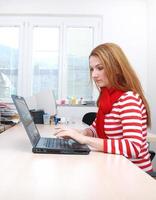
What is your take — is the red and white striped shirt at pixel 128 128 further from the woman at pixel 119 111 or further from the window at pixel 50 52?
the window at pixel 50 52

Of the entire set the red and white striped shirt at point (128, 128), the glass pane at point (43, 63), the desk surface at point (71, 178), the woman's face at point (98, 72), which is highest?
the glass pane at point (43, 63)

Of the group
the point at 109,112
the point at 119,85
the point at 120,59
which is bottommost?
Result: the point at 109,112

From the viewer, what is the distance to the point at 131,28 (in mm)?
3996

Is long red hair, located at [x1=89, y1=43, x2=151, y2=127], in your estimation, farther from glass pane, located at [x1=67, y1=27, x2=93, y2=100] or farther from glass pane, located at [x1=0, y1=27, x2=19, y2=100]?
glass pane, located at [x1=0, y1=27, x2=19, y2=100]

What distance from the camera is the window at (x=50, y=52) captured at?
13.4 feet

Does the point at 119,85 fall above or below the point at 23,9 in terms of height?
below

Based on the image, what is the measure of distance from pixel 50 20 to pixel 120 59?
3.10 m

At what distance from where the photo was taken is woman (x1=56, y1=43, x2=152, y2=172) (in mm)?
1112

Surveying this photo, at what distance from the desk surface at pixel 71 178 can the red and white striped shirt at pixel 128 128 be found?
62mm

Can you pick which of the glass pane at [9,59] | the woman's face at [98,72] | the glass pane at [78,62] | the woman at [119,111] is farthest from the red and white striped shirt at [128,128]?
the glass pane at [9,59]

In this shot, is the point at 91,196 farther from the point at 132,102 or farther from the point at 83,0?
the point at 83,0

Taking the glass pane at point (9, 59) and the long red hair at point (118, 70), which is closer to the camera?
the long red hair at point (118, 70)

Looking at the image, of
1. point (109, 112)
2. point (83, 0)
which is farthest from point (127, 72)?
point (83, 0)

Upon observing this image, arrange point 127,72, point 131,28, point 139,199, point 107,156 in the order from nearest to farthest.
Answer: point 139,199, point 107,156, point 127,72, point 131,28
